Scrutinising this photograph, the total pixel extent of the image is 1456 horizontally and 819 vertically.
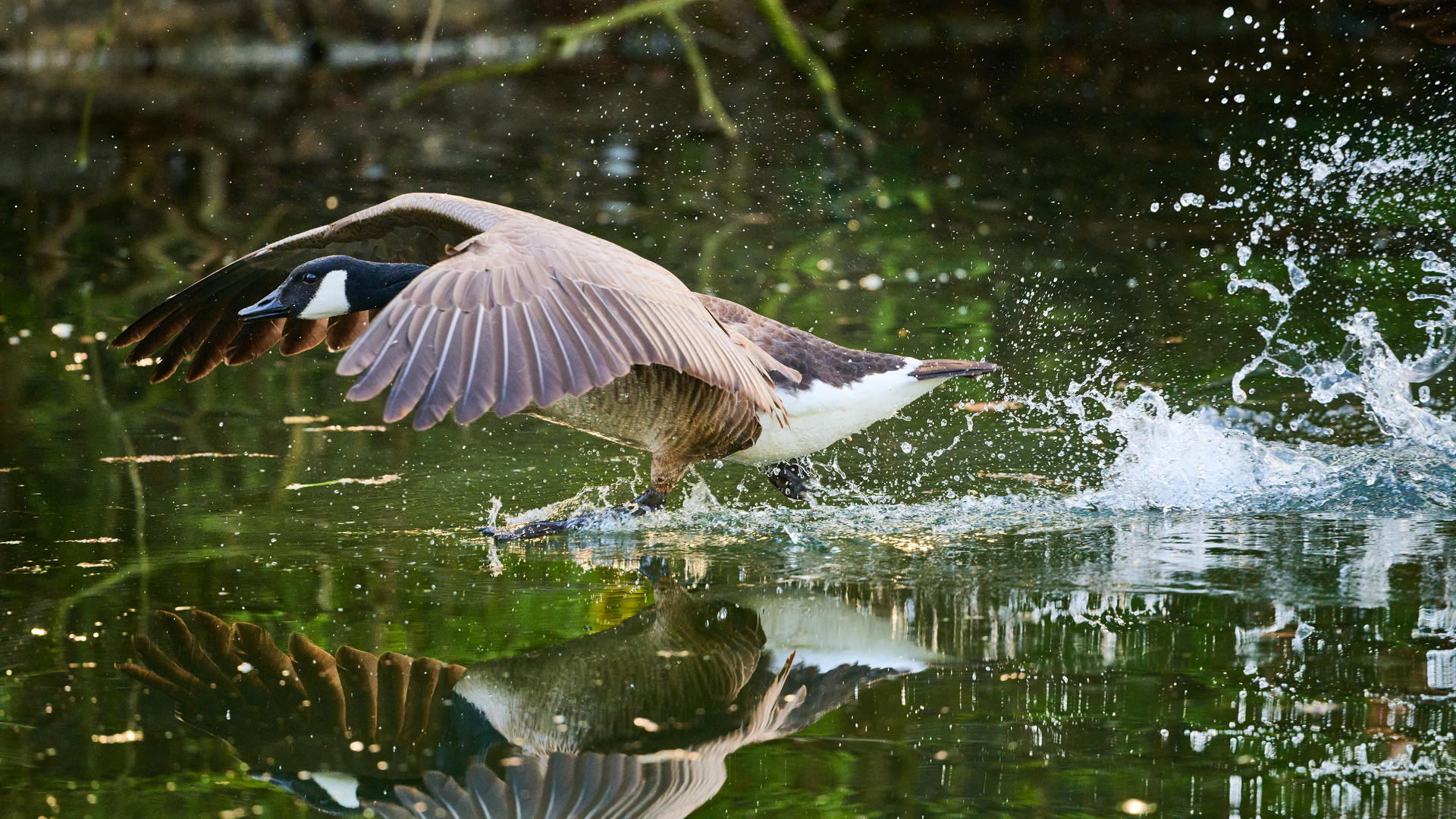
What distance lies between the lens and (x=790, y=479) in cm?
634

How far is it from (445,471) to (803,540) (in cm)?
182

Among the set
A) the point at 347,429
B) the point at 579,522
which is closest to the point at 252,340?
the point at 347,429

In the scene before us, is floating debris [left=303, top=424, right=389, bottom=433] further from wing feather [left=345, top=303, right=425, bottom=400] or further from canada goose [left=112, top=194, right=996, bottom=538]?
wing feather [left=345, top=303, right=425, bottom=400]

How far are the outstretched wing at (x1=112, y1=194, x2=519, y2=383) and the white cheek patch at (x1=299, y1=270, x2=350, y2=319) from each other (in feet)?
1.53

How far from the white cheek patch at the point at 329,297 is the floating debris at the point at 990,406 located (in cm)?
314

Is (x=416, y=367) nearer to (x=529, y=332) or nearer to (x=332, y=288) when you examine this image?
(x=529, y=332)

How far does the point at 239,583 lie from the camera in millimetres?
5227

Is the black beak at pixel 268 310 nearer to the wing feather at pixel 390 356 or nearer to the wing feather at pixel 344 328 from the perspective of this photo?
the wing feather at pixel 344 328

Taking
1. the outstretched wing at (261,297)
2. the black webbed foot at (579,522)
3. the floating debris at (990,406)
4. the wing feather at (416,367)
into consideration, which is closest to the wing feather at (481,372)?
the wing feather at (416,367)

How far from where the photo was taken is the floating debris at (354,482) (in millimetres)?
6445

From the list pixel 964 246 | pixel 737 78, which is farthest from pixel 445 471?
pixel 737 78

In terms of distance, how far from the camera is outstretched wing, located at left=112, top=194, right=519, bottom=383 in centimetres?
638

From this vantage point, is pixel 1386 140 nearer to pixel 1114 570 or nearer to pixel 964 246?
pixel 964 246

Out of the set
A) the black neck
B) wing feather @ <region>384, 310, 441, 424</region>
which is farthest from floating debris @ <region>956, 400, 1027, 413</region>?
wing feather @ <region>384, 310, 441, 424</region>
